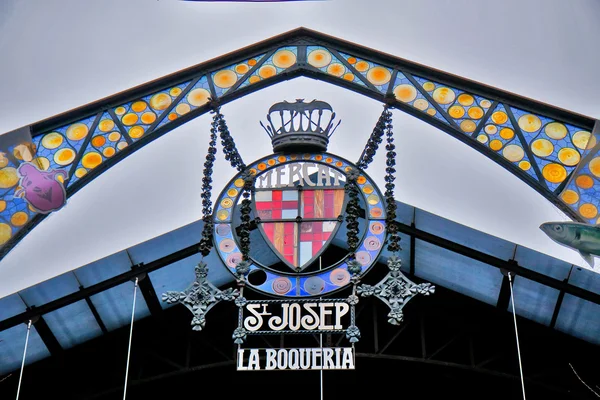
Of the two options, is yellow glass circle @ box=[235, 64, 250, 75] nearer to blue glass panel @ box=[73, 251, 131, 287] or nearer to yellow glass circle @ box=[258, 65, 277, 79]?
yellow glass circle @ box=[258, 65, 277, 79]

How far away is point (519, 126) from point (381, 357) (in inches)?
194

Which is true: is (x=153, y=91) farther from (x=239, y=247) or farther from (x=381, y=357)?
(x=381, y=357)

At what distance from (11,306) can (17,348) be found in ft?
3.16

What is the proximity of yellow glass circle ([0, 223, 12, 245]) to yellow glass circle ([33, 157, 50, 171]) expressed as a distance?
31.5 inches

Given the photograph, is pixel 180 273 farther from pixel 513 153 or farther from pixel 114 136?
pixel 513 153

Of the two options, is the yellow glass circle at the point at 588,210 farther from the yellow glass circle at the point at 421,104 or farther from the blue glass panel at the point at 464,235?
the blue glass panel at the point at 464,235

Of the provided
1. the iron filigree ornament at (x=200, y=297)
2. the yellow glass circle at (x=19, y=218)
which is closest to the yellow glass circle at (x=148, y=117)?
the yellow glass circle at (x=19, y=218)

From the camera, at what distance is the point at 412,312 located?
638 inches

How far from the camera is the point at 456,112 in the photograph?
1218cm

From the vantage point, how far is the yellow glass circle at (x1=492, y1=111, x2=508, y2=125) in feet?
39.6

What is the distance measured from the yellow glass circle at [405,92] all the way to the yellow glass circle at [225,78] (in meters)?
1.93

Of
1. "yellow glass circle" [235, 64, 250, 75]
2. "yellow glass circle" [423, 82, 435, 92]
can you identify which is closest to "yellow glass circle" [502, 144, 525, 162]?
"yellow glass circle" [423, 82, 435, 92]

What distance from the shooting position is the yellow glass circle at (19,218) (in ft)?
38.5

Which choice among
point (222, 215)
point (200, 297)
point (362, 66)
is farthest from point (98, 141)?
point (362, 66)
